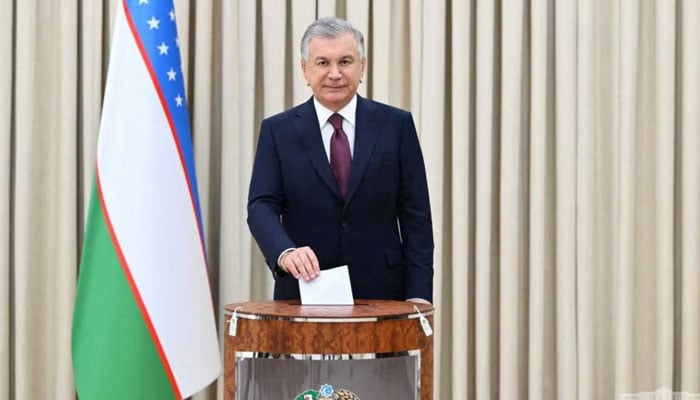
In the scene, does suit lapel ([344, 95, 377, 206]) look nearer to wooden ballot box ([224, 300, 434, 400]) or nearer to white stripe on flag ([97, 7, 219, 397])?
wooden ballot box ([224, 300, 434, 400])

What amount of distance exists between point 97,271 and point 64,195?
0.72 metres

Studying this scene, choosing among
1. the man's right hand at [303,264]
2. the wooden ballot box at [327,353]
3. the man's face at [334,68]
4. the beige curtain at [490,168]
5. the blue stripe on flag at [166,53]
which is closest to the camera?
the wooden ballot box at [327,353]

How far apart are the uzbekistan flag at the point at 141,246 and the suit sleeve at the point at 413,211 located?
110cm

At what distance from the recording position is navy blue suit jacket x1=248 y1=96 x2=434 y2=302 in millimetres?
2721

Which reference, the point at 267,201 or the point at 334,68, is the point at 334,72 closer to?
the point at 334,68

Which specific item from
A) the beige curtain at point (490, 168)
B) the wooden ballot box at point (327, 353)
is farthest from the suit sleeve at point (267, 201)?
the beige curtain at point (490, 168)

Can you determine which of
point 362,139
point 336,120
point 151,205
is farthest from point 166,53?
point 362,139

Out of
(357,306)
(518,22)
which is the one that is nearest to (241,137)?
(518,22)

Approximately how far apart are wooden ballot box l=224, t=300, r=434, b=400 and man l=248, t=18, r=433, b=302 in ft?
1.26

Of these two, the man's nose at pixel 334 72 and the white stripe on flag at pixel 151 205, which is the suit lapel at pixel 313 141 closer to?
the man's nose at pixel 334 72

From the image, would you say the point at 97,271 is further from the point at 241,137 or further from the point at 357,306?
the point at 357,306

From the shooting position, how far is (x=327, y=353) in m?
2.20

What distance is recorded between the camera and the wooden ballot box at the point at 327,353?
2193mm

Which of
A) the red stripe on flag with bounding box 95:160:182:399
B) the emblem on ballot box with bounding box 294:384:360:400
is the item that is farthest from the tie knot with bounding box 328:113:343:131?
the red stripe on flag with bounding box 95:160:182:399
